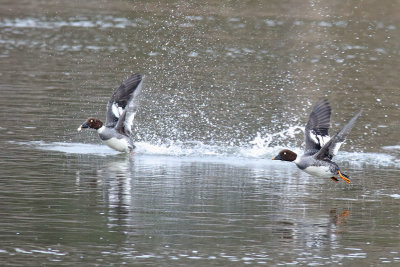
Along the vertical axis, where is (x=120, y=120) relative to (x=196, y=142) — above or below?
above

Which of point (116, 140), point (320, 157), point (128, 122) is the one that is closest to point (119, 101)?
point (128, 122)

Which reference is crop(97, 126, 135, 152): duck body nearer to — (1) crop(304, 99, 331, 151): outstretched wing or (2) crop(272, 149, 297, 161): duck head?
(1) crop(304, 99, 331, 151): outstretched wing

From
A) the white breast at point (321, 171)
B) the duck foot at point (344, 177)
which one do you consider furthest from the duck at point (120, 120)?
the duck foot at point (344, 177)

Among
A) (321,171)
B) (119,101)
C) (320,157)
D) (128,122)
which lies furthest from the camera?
(119,101)

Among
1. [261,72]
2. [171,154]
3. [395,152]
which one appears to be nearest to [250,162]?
[171,154]

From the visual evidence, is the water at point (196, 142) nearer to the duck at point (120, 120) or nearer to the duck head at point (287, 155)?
the duck at point (120, 120)

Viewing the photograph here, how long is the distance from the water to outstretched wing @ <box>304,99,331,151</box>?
65cm

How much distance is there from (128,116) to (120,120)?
49cm

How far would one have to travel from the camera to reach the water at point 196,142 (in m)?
10.6

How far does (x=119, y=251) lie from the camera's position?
10.0 m

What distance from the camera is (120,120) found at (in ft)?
56.1

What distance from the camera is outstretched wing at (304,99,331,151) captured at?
15258mm

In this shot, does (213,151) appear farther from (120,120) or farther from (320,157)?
(320,157)

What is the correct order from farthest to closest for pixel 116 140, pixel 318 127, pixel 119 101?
pixel 119 101 → pixel 116 140 → pixel 318 127
